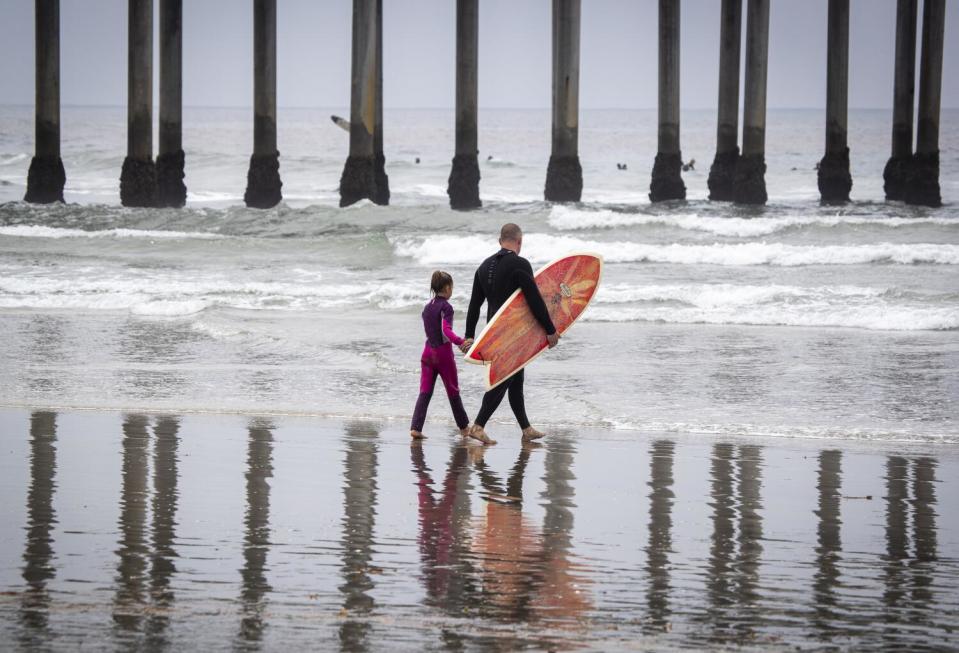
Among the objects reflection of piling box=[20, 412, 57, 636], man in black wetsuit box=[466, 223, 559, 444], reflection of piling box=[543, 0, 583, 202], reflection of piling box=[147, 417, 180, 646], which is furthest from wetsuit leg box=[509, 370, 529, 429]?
reflection of piling box=[543, 0, 583, 202]

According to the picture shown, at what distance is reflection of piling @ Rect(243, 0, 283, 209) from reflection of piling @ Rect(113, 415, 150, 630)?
14.9m

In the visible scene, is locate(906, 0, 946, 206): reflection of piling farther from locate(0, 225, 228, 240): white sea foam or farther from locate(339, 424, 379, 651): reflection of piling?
locate(339, 424, 379, 651): reflection of piling

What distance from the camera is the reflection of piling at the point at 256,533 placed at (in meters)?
4.19

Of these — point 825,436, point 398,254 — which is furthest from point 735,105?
point 825,436

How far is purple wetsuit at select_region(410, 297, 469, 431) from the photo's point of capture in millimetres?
7480

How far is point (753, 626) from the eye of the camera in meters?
4.17

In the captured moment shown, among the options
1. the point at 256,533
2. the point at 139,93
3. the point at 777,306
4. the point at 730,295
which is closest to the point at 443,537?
the point at 256,533

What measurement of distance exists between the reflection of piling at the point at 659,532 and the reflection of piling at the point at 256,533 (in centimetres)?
129

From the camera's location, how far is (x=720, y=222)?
22.5 meters

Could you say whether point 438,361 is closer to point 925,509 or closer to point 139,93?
point 925,509

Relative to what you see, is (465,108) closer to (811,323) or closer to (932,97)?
(932,97)

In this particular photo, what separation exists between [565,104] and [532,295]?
48.9 ft

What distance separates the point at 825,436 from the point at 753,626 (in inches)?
150

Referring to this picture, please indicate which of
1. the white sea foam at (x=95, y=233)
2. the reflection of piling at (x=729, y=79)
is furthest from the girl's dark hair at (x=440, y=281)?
the reflection of piling at (x=729, y=79)
